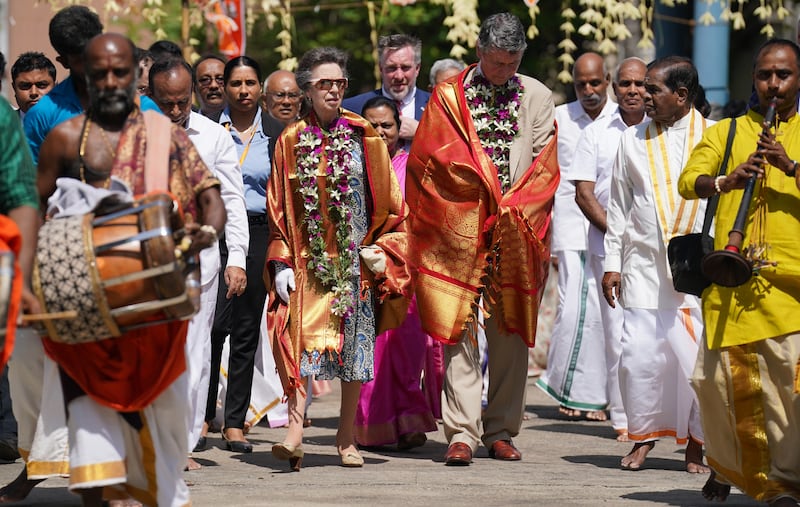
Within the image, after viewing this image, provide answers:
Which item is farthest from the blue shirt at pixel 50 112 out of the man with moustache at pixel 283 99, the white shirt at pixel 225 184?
the man with moustache at pixel 283 99

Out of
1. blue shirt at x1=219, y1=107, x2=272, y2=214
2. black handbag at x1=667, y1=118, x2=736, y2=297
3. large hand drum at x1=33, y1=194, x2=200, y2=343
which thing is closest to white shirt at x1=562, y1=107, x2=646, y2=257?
blue shirt at x1=219, y1=107, x2=272, y2=214

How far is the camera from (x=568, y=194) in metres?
12.2

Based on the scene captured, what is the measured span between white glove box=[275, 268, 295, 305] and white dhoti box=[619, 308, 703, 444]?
1960mm

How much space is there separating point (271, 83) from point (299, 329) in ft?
9.83

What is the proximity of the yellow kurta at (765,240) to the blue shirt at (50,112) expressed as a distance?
2808 mm

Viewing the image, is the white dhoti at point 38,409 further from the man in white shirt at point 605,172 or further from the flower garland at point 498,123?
the man in white shirt at point 605,172

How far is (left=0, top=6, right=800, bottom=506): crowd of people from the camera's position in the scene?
6.46m

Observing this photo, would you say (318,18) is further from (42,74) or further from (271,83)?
(42,74)

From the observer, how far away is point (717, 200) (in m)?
7.91

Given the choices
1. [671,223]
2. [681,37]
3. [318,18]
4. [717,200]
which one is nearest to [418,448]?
[671,223]

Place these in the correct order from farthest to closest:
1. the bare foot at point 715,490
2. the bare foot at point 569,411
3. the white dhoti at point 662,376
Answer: the bare foot at point 569,411
the white dhoti at point 662,376
the bare foot at point 715,490

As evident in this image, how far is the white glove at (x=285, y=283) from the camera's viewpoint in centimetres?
895

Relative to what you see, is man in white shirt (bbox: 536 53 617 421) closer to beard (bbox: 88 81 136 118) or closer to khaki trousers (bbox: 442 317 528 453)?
khaki trousers (bbox: 442 317 528 453)

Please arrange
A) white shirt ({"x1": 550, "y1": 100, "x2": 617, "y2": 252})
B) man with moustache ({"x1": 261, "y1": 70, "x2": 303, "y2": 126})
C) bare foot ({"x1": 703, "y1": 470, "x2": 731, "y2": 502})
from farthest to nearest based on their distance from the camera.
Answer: white shirt ({"x1": 550, "y1": 100, "x2": 617, "y2": 252}) → man with moustache ({"x1": 261, "y1": 70, "x2": 303, "y2": 126}) → bare foot ({"x1": 703, "y1": 470, "x2": 731, "y2": 502})
